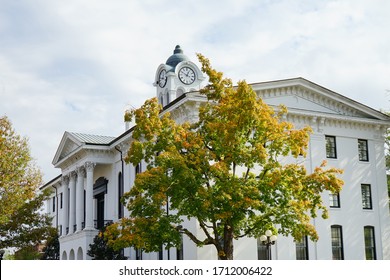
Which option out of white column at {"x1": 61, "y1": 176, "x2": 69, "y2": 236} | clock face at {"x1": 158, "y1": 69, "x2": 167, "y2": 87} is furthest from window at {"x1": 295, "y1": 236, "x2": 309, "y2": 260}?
clock face at {"x1": 158, "y1": 69, "x2": 167, "y2": 87}

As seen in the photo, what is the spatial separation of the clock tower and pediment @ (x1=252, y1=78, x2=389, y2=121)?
27314 millimetres

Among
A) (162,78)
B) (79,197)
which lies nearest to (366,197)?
(79,197)

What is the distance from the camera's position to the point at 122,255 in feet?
138

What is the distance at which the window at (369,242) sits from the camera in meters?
40.2

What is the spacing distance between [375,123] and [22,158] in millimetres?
22690

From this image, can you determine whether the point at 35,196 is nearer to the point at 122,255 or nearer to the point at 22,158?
the point at 22,158

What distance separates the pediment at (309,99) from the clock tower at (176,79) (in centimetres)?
2731

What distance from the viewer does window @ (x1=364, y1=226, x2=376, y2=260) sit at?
4022 cm

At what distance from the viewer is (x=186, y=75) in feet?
226

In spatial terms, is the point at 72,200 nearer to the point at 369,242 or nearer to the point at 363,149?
the point at 363,149

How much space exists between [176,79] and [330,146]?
29.7 metres

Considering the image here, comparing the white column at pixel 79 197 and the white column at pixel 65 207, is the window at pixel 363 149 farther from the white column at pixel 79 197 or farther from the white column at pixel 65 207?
the white column at pixel 65 207

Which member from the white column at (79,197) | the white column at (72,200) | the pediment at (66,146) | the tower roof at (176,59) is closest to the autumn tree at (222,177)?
the white column at (79,197)
